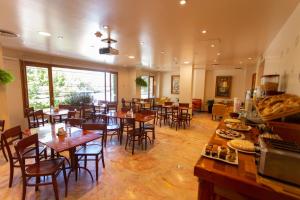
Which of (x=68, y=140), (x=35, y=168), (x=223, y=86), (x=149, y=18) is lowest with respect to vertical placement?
(x=35, y=168)

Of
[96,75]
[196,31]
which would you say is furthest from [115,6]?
[96,75]

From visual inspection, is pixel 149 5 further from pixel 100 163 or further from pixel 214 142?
pixel 100 163

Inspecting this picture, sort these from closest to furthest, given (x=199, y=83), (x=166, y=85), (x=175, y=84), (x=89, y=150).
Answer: (x=89, y=150) → (x=199, y=83) → (x=175, y=84) → (x=166, y=85)

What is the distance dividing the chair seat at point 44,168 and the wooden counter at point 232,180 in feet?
6.00

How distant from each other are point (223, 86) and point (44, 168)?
351 inches

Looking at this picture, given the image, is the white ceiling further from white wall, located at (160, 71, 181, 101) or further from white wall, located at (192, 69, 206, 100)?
white wall, located at (160, 71, 181, 101)

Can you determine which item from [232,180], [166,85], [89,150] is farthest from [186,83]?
[232,180]

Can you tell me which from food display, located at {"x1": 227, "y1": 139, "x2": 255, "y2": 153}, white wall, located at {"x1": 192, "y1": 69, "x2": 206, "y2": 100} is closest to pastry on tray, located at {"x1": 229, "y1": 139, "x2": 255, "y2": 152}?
food display, located at {"x1": 227, "y1": 139, "x2": 255, "y2": 153}

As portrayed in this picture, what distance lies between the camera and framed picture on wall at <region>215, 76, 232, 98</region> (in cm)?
868

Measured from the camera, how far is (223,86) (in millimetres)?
8828

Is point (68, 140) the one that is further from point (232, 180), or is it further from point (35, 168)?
point (232, 180)

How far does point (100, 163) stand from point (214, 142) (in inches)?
93.6

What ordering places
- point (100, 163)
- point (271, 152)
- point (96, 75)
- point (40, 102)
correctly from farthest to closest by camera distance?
point (96, 75) < point (40, 102) < point (100, 163) < point (271, 152)

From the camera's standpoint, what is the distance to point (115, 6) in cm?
186
